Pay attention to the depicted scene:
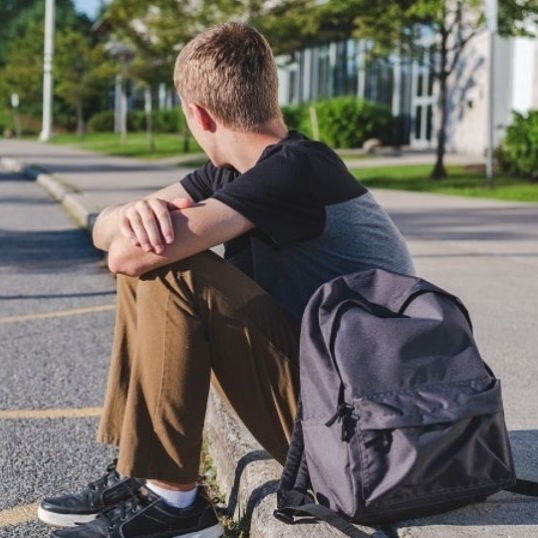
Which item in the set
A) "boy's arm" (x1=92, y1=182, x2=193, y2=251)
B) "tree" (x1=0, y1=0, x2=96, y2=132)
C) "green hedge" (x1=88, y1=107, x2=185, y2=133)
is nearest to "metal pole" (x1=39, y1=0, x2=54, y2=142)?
"tree" (x1=0, y1=0, x2=96, y2=132)

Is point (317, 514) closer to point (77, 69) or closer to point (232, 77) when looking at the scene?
point (232, 77)

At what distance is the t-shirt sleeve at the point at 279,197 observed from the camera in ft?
9.65

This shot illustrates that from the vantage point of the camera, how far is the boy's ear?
9.95ft

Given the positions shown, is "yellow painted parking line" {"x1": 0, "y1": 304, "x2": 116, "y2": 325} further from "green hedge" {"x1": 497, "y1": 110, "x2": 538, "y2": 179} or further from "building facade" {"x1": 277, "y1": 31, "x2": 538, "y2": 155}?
"building facade" {"x1": 277, "y1": 31, "x2": 538, "y2": 155}

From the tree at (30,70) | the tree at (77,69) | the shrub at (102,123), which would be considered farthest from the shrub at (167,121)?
the shrub at (102,123)

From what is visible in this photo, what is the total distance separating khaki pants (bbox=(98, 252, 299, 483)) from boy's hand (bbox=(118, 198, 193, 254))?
0.08 metres

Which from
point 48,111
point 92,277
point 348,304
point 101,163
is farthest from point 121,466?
point 48,111

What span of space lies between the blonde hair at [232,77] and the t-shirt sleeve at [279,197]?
0.14m

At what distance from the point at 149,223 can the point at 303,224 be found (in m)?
0.42

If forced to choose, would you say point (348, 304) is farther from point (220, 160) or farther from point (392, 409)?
point (220, 160)

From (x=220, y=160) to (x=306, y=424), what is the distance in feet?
2.96

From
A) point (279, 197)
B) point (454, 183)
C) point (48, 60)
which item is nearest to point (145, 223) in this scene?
point (279, 197)

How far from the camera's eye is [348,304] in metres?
2.66

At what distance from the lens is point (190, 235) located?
2.92 metres
